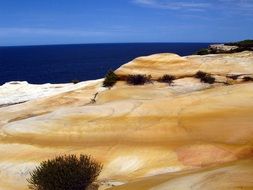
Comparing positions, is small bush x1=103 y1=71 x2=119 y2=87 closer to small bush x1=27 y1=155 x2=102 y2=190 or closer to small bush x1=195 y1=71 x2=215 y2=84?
small bush x1=195 y1=71 x2=215 y2=84

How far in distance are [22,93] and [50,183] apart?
94.3 ft

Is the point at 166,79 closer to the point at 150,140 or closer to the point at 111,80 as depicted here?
the point at 111,80

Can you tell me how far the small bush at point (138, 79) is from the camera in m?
31.3

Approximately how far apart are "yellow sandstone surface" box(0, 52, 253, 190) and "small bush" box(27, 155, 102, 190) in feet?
2.38

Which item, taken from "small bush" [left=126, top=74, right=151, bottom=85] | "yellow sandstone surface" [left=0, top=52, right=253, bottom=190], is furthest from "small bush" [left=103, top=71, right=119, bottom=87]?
"yellow sandstone surface" [left=0, top=52, right=253, bottom=190]

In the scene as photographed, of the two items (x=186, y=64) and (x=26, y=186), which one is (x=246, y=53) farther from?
(x=26, y=186)

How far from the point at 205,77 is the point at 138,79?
4.78 m

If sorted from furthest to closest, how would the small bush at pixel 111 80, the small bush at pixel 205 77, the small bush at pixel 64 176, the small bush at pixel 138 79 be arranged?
the small bush at pixel 111 80, the small bush at pixel 205 77, the small bush at pixel 138 79, the small bush at pixel 64 176

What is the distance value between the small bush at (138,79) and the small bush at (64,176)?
52.3 ft

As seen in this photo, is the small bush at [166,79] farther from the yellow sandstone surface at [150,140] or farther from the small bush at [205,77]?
the yellow sandstone surface at [150,140]

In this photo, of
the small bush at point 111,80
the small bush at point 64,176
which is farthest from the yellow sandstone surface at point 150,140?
the small bush at point 111,80

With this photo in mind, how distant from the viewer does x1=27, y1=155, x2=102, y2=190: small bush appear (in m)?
14.9

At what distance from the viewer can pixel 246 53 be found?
3844 cm

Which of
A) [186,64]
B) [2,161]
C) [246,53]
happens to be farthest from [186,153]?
[246,53]
